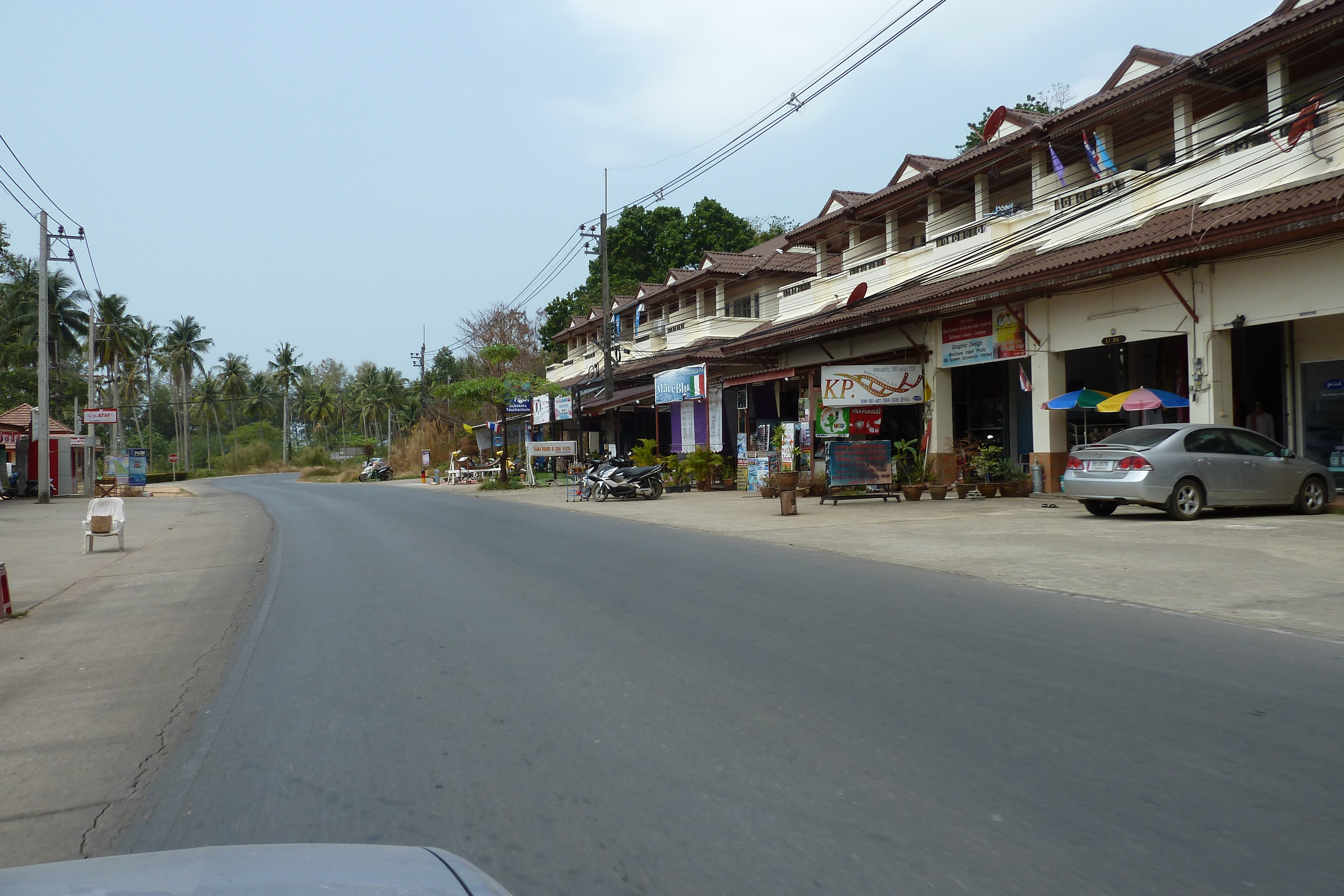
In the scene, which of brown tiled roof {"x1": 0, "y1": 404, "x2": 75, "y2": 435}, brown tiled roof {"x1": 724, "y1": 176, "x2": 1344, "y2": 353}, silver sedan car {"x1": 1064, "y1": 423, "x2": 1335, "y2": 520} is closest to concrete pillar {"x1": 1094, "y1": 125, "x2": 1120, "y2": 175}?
brown tiled roof {"x1": 724, "y1": 176, "x2": 1344, "y2": 353}

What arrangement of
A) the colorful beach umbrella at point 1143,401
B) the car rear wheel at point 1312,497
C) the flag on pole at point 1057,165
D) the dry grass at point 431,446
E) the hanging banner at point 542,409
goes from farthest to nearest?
the dry grass at point 431,446 < the hanging banner at point 542,409 < the flag on pole at point 1057,165 < the colorful beach umbrella at point 1143,401 < the car rear wheel at point 1312,497

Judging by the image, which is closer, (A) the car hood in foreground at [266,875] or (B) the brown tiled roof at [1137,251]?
(A) the car hood in foreground at [266,875]

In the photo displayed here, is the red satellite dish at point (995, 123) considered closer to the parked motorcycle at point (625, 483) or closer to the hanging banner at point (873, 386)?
the hanging banner at point (873, 386)

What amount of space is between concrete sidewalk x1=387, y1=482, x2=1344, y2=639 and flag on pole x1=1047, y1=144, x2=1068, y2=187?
755 centimetres

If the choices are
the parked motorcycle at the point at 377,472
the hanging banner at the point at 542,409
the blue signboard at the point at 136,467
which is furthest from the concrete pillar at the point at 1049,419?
the parked motorcycle at the point at 377,472

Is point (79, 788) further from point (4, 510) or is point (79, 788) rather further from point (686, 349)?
point (686, 349)

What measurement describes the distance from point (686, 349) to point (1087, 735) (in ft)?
115

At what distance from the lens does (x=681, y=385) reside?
3120 centimetres

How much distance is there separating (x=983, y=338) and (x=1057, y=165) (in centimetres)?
411

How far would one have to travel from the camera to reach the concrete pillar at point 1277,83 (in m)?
17.1

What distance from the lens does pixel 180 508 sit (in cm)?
3209

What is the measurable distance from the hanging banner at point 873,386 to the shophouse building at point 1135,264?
1.30 ft

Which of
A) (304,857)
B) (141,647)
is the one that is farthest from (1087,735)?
(141,647)

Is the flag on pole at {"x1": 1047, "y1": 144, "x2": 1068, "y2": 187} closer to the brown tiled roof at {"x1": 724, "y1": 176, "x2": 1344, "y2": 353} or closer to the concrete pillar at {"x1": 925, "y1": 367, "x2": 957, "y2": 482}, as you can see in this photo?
the brown tiled roof at {"x1": 724, "y1": 176, "x2": 1344, "y2": 353}
